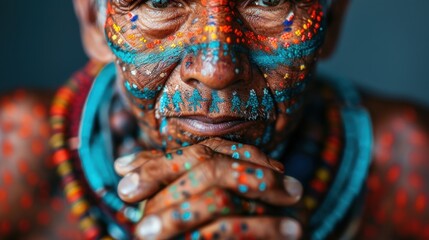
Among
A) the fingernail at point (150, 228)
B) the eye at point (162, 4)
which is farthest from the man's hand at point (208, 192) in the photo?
the eye at point (162, 4)

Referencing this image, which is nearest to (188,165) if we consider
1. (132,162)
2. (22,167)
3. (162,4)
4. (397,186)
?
(132,162)

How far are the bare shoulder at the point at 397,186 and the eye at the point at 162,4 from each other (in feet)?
2.55

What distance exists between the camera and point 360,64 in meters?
2.69

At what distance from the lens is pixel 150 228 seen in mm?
984

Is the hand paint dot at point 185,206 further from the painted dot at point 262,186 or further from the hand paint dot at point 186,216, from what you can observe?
the painted dot at point 262,186

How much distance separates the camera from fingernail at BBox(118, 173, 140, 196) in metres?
1.00

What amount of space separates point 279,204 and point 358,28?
5.75 feet

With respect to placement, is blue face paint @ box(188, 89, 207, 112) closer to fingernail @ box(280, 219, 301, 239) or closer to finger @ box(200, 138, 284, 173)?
finger @ box(200, 138, 284, 173)

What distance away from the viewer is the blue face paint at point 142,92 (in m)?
1.17

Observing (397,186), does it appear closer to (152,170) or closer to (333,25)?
(333,25)

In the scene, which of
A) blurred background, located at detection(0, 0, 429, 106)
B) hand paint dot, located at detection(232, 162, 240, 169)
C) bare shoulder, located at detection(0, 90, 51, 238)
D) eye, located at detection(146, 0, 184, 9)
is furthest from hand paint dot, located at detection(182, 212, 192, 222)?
blurred background, located at detection(0, 0, 429, 106)

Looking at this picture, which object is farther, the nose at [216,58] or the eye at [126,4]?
the eye at [126,4]

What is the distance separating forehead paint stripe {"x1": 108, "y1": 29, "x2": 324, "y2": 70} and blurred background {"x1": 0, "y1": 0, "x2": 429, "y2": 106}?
1.24m

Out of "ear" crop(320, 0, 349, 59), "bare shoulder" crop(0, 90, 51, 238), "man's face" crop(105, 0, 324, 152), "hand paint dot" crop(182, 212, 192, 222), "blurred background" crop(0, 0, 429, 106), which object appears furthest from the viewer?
"blurred background" crop(0, 0, 429, 106)
